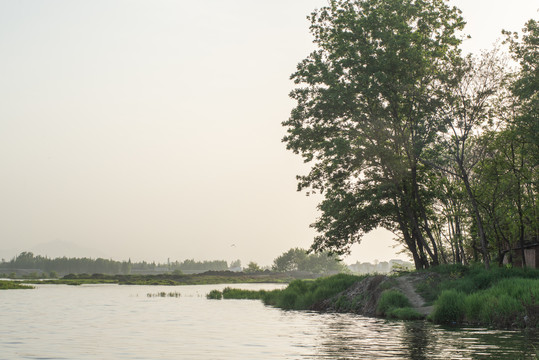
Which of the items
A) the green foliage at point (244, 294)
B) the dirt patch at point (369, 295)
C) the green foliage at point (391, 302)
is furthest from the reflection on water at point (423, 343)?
the green foliage at point (244, 294)

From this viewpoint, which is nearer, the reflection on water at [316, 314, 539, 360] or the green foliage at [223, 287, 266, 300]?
the reflection on water at [316, 314, 539, 360]

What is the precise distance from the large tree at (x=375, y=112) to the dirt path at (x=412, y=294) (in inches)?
223

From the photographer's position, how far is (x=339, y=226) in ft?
143

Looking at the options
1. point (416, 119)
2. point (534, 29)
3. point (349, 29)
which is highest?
point (349, 29)

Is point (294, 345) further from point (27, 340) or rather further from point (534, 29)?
point (534, 29)

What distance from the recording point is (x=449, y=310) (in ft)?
87.6

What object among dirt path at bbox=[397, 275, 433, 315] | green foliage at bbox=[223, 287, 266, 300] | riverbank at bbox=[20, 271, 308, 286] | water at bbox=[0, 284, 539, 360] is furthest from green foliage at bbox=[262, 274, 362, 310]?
riverbank at bbox=[20, 271, 308, 286]

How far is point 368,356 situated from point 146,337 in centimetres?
1037

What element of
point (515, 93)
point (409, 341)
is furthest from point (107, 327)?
point (515, 93)

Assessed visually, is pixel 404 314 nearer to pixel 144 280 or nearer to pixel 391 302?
pixel 391 302

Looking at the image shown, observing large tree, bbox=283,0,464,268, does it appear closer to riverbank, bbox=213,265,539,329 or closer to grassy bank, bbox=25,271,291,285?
riverbank, bbox=213,265,539,329

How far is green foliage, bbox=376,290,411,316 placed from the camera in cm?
3203

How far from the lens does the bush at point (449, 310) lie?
86.7 ft

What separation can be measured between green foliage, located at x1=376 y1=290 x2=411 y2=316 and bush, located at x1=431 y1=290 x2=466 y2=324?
15.2ft
